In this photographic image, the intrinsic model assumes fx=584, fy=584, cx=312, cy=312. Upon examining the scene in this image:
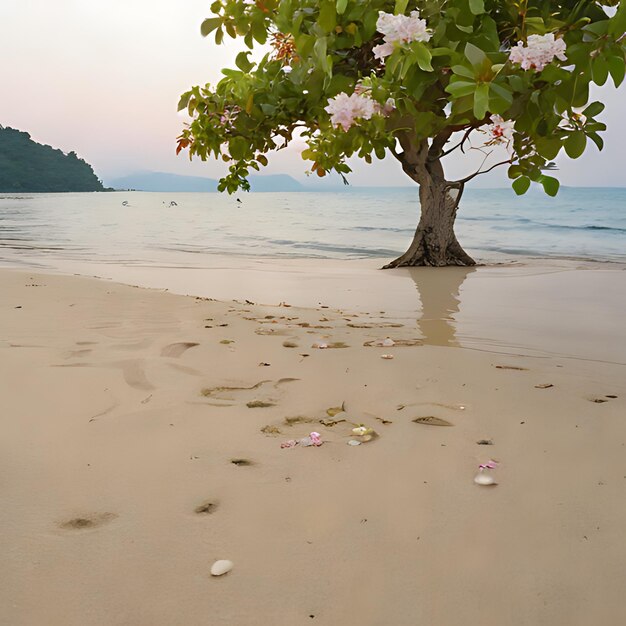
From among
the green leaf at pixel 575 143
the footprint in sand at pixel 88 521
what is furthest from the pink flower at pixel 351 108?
the footprint in sand at pixel 88 521

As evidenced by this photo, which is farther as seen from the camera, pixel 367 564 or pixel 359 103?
pixel 359 103

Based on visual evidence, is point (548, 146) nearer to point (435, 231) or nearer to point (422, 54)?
point (422, 54)

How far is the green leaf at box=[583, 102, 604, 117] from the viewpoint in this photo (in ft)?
8.70

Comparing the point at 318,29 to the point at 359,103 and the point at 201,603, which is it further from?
the point at 201,603

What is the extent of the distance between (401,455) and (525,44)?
1.85 metres

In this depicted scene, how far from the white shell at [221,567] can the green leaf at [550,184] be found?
2000 mm

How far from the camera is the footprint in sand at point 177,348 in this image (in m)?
3.73

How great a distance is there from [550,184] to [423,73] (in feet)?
2.58

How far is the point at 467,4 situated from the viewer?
235 centimetres

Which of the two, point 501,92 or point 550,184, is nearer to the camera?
point 501,92

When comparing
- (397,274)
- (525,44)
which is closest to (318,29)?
(525,44)

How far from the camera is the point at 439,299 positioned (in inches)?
276

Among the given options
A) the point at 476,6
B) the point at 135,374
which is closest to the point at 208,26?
the point at 476,6

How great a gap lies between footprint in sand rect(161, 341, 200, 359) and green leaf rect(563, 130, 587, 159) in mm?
2482
